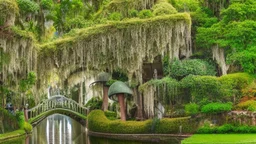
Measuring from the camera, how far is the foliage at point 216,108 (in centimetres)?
2027

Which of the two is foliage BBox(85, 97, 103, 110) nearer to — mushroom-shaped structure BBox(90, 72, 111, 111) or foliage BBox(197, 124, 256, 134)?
mushroom-shaped structure BBox(90, 72, 111, 111)

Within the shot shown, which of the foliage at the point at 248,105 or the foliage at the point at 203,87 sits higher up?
the foliage at the point at 203,87

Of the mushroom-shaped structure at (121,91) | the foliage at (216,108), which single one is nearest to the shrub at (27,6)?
the mushroom-shaped structure at (121,91)

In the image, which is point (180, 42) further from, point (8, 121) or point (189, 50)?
point (8, 121)

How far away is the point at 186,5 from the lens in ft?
94.9

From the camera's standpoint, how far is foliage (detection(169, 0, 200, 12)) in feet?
94.7

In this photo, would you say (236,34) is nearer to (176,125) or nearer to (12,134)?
(176,125)

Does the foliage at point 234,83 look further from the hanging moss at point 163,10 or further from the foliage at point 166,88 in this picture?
the hanging moss at point 163,10

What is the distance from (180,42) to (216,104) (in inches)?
206

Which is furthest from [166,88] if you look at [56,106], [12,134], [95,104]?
[56,106]

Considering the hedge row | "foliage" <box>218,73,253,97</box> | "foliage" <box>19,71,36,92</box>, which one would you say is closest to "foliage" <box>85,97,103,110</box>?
the hedge row

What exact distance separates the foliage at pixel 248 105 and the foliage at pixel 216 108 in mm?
576

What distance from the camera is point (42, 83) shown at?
26.0 m

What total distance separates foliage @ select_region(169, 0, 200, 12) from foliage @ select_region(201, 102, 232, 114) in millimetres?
10160
